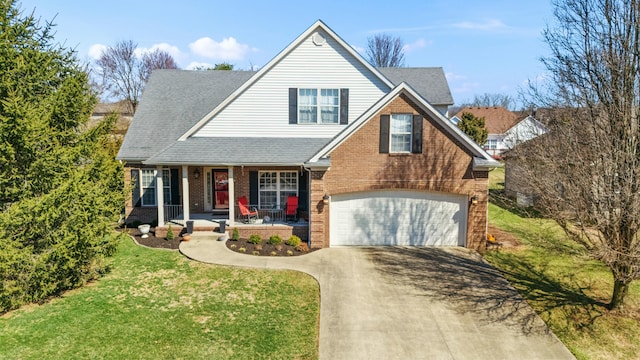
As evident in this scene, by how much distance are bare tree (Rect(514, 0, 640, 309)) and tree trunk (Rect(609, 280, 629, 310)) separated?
20 millimetres

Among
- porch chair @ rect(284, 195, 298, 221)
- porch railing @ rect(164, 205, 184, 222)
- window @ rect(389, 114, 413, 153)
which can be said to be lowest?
porch railing @ rect(164, 205, 184, 222)

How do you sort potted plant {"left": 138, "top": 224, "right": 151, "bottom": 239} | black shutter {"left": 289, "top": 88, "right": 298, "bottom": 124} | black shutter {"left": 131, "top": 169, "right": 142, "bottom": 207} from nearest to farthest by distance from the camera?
potted plant {"left": 138, "top": 224, "right": 151, "bottom": 239}, black shutter {"left": 289, "top": 88, "right": 298, "bottom": 124}, black shutter {"left": 131, "top": 169, "right": 142, "bottom": 207}

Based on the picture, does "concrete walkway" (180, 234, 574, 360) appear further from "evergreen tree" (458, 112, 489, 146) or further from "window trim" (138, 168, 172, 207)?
"evergreen tree" (458, 112, 489, 146)

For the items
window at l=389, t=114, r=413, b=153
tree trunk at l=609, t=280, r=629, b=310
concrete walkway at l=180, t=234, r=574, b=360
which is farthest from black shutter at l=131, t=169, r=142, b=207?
tree trunk at l=609, t=280, r=629, b=310

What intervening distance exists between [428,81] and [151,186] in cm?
1652

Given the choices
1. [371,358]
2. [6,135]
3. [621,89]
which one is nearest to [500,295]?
[371,358]

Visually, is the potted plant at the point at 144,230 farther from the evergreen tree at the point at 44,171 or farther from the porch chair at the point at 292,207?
the porch chair at the point at 292,207

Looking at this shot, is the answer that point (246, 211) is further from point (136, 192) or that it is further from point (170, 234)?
point (136, 192)

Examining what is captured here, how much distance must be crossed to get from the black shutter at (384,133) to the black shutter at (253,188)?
6029mm

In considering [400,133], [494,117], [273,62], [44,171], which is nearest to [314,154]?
[400,133]

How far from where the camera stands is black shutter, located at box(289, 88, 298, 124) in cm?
1714

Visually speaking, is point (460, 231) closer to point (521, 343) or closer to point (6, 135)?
point (521, 343)

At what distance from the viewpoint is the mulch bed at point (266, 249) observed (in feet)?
45.7

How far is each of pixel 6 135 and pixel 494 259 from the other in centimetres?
1495
